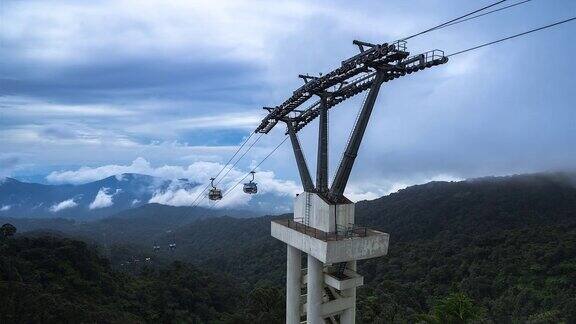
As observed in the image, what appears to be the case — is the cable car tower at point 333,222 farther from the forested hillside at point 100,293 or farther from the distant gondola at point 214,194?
the forested hillside at point 100,293

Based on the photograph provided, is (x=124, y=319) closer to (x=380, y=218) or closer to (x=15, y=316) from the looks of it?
(x=15, y=316)

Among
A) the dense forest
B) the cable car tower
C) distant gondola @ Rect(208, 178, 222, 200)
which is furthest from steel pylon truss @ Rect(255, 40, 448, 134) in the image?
the dense forest

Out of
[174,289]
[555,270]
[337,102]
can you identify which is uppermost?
[337,102]

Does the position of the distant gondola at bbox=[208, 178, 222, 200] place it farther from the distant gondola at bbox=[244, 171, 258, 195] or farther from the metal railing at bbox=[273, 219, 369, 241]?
the metal railing at bbox=[273, 219, 369, 241]

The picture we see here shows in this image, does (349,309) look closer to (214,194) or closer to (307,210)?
(307,210)

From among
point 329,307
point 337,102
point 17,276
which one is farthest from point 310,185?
point 17,276

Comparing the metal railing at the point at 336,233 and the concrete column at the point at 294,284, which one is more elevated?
the metal railing at the point at 336,233

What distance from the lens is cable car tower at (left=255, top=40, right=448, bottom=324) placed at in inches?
595

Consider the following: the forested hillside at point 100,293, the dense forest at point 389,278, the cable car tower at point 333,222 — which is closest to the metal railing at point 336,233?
the cable car tower at point 333,222

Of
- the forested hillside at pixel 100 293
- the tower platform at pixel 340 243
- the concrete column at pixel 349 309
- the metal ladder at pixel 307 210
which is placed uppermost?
the metal ladder at pixel 307 210

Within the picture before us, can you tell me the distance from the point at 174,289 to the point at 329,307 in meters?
49.8

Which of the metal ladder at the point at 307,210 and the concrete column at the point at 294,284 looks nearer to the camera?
the metal ladder at the point at 307,210

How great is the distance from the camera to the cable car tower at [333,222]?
1510 cm

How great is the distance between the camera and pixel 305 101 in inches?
790
